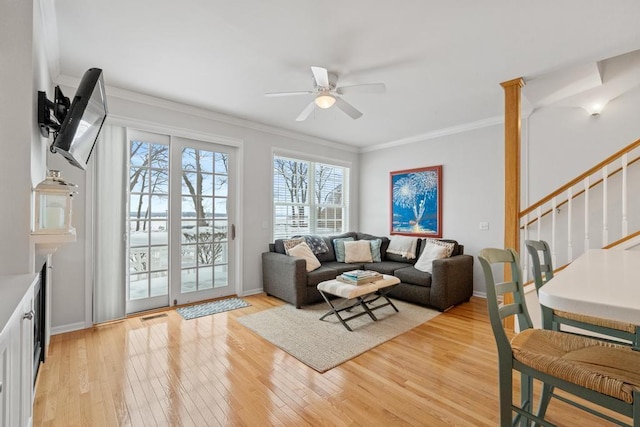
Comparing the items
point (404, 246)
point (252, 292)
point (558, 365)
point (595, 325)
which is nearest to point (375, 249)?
point (404, 246)

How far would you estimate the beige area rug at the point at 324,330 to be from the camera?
2.48 metres

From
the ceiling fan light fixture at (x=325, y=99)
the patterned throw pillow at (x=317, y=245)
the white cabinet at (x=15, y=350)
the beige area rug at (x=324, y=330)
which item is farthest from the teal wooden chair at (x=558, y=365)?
the patterned throw pillow at (x=317, y=245)

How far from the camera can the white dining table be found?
70 cm

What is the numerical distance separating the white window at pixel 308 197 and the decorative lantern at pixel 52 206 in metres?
2.88

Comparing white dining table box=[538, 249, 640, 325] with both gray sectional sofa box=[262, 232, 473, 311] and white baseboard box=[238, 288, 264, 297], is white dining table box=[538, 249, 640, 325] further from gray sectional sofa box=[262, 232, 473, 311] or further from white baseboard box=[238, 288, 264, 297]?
white baseboard box=[238, 288, 264, 297]

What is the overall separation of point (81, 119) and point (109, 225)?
5.85ft

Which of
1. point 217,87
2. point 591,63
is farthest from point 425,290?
point 217,87

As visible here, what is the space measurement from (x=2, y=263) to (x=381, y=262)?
415 centimetres

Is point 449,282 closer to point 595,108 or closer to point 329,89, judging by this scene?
point 595,108

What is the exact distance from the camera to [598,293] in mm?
802

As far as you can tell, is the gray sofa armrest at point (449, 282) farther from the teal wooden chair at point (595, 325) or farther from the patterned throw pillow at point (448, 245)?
the teal wooden chair at point (595, 325)

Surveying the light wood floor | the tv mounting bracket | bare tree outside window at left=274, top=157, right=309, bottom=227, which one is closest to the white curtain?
the light wood floor

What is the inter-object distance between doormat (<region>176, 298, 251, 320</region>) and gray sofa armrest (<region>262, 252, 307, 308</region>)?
44 centimetres

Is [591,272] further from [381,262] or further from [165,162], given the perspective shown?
[165,162]
